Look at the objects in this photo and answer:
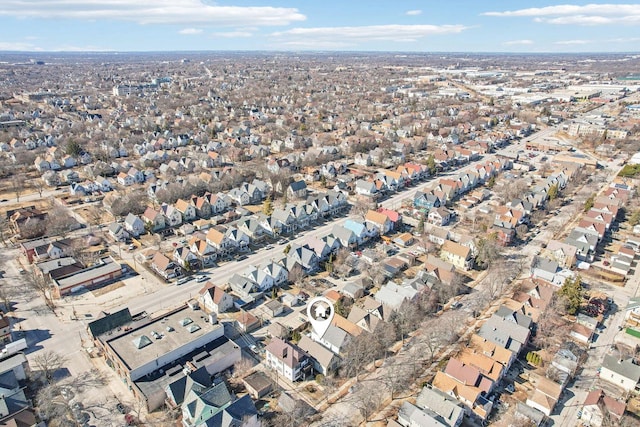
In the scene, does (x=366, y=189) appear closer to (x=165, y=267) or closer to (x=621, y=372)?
(x=165, y=267)

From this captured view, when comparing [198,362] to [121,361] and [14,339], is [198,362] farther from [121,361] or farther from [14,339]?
[14,339]

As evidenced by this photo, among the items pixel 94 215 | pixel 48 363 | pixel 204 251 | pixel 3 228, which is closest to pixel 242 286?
pixel 204 251

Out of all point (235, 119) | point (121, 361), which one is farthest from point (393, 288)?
point (235, 119)

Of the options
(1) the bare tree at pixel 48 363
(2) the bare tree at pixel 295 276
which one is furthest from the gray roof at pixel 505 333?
(1) the bare tree at pixel 48 363

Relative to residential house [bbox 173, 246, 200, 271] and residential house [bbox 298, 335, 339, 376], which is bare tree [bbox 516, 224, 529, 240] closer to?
residential house [bbox 298, 335, 339, 376]

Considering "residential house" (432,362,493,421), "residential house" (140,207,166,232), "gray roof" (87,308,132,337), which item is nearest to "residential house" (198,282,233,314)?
"gray roof" (87,308,132,337)

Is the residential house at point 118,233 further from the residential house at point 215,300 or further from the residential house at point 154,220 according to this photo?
the residential house at point 215,300
